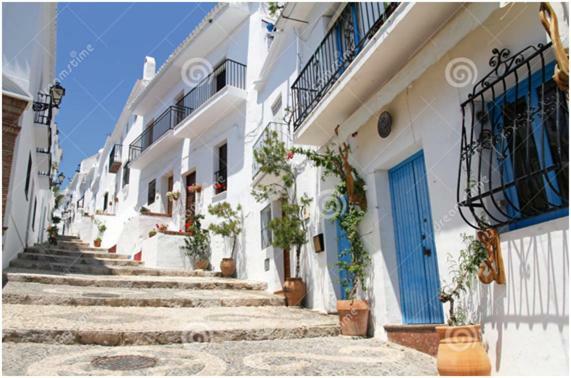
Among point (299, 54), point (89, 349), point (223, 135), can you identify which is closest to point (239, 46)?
point (223, 135)

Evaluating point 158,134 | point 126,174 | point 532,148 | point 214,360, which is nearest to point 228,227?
point 214,360

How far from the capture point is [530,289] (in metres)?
3.30

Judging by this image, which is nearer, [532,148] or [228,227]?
[532,148]

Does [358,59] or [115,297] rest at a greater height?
[358,59]

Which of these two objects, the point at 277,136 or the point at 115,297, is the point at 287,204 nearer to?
the point at 277,136

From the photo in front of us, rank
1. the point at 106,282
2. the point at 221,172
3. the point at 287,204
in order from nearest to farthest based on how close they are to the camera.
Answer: the point at 106,282 < the point at 287,204 < the point at 221,172

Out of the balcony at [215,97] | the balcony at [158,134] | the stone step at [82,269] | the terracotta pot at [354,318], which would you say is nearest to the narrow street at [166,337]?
the terracotta pot at [354,318]

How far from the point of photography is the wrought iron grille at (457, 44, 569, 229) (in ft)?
10.7

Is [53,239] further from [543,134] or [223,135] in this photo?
[543,134]

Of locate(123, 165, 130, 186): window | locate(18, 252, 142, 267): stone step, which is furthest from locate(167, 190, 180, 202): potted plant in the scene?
locate(123, 165, 130, 186): window

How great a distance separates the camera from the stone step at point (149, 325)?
4.18 metres
